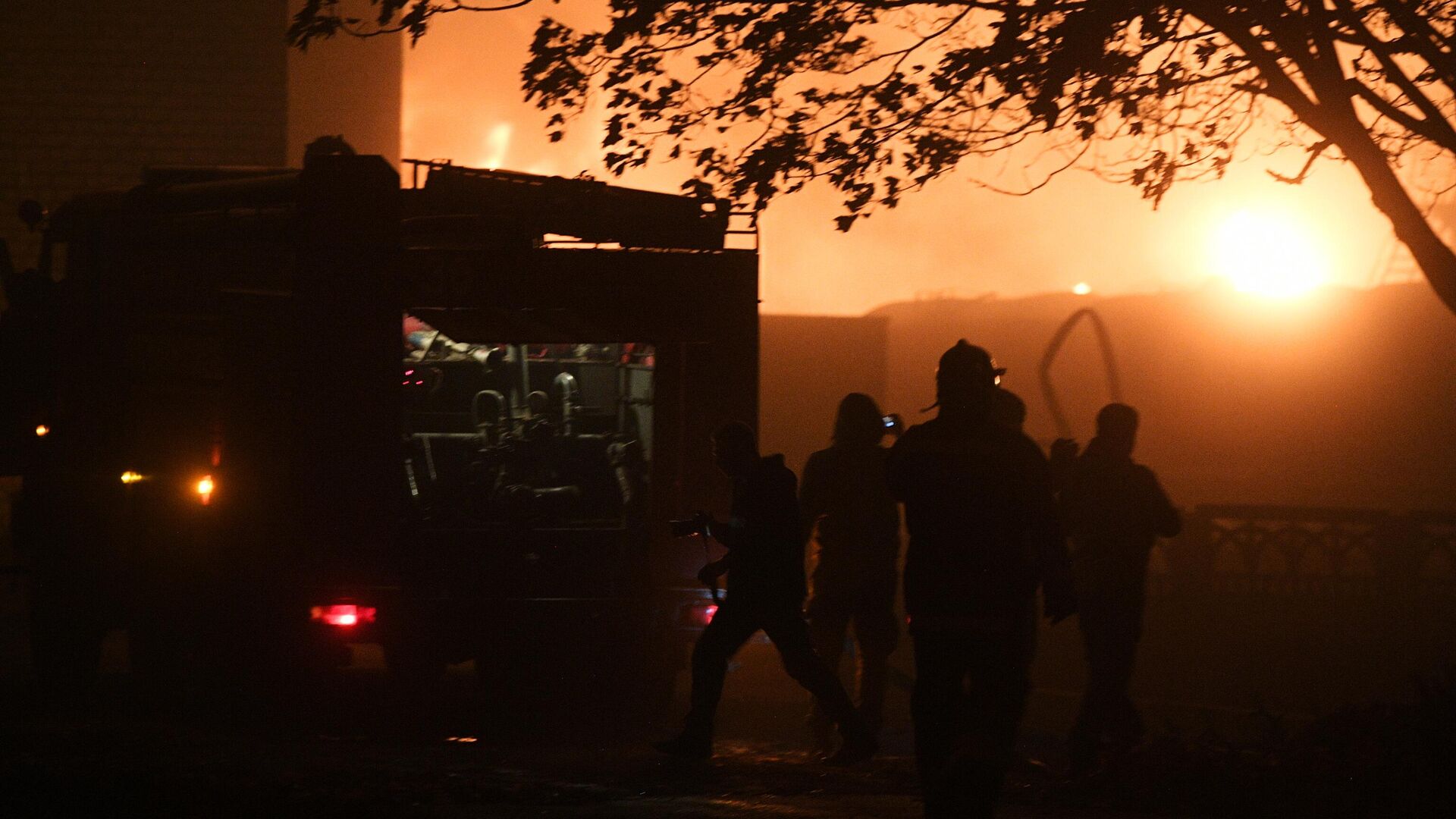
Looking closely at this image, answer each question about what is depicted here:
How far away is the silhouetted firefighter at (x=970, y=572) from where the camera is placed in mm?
4969

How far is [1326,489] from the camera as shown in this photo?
110 feet

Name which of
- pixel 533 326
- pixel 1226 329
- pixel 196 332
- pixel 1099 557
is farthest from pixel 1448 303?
pixel 1226 329

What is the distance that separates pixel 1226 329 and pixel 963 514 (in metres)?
34.0

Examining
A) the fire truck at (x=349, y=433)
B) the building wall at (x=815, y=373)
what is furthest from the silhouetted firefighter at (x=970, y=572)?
the building wall at (x=815, y=373)

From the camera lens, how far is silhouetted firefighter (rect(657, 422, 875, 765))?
7805 mm

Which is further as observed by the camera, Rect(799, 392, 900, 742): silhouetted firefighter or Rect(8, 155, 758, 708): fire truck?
Rect(8, 155, 758, 708): fire truck

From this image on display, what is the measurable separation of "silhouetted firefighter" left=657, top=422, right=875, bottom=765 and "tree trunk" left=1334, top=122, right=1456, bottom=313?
3050mm

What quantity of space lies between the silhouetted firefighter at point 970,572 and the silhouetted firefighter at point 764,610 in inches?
104

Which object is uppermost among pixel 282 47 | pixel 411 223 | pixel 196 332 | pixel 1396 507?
pixel 282 47

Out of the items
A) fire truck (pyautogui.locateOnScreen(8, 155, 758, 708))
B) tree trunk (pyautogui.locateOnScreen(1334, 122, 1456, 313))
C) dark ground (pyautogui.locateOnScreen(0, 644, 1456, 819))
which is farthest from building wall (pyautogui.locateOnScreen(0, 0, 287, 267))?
tree trunk (pyautogui.locateOnScreen(1334, 122, 1456, 313))

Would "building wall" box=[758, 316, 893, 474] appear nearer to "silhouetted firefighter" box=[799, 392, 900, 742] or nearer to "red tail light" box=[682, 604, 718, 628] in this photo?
"red tail light" box=[682, 604, 718, 628]

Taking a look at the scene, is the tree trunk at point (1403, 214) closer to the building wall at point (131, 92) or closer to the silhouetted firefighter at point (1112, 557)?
the silhouetted firefighter at point (1112, 557)

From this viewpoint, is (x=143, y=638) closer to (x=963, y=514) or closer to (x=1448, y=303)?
A: (x=963, y=514)

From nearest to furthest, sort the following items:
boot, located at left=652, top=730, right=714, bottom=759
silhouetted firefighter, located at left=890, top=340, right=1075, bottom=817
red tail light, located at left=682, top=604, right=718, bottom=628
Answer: silhouetted firefighter, located at left=890, top=340, right=1075, bottom=817 < boot, located at left=652, top=730, right=714, bottom=759 < red tail light, located at left=682, top=604, right=718, bottom=628
